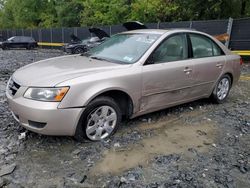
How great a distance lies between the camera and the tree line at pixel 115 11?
19891 millimetres

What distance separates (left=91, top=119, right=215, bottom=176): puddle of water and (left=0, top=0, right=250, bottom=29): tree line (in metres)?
16.5

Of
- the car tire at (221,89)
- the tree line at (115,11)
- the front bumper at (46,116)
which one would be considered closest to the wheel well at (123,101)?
the front bumper at (46,116)

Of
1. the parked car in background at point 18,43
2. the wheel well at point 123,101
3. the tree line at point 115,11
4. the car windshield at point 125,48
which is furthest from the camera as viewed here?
the parked car in background at point 18,43

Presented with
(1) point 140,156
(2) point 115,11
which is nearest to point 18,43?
(2) point 115,11

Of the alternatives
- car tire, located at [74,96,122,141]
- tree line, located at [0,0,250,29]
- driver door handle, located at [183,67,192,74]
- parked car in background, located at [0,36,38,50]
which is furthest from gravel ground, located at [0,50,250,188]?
parked car in background, located at [0,36,38,50]

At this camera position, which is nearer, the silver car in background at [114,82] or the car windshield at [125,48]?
the silver car in background at [114,82]

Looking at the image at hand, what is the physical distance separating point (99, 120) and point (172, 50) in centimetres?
180

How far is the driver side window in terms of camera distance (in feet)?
14.8

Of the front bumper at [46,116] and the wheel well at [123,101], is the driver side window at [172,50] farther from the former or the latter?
the front bumper at [46,116]

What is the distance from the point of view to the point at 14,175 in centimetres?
319

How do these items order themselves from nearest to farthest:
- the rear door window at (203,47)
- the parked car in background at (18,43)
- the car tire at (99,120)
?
the car tire at (99,120) < the rear door window at (203,47) < the parked car in background at (18,43)

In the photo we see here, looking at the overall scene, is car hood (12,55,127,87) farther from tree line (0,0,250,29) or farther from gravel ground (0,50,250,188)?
tree line (0,0,250,29)

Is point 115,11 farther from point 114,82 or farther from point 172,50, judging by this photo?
point 114,82

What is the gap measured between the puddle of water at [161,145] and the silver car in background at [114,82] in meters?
0.41
